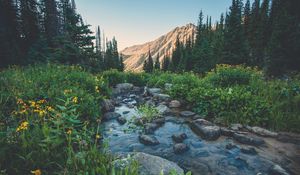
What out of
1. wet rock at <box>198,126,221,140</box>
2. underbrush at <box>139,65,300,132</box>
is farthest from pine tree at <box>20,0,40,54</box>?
wet rock at <box>198,126,221,140</box>

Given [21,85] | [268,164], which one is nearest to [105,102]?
[21,85]

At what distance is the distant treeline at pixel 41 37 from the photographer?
16.5m

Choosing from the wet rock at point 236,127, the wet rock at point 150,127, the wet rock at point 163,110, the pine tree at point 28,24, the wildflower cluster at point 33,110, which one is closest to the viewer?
the wildflower cluster at point 33,110

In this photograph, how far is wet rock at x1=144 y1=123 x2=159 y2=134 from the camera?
19.0 feet

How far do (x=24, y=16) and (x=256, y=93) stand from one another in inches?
1121

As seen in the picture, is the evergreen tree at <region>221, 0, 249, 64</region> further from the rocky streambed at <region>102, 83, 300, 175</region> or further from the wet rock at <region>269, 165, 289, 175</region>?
the wet rock at <region>269, 165, 289, 175</region>

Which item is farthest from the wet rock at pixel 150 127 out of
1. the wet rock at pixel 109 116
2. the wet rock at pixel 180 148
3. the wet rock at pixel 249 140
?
the wet rock at pixel 249 140

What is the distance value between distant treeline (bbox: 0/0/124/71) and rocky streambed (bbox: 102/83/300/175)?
9.55 metres

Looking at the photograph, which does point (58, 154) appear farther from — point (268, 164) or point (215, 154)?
point (268, 164)

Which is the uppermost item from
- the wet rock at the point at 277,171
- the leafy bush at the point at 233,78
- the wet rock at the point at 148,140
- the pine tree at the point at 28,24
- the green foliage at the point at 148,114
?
the pine tree at the point at 28,24

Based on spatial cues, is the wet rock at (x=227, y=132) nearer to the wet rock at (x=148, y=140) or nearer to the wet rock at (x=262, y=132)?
the wet rock at (x=262, y=132)

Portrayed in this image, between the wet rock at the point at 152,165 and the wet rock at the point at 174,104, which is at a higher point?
the wet rock at the point at 174,104

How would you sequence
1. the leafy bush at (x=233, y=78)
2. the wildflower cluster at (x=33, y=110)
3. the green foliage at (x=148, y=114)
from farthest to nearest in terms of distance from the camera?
the leafy bush at (x=233, y=78), the green foliage at (x=148, y=114), the wildflower cluster at (x=33, y=110)

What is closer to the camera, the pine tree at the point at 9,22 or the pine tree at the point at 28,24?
the pine tree at the point at 9,22
